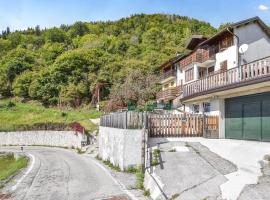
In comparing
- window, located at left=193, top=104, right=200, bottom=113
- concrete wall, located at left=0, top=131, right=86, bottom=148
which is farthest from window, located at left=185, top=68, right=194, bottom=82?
concrete wall, located at left=0, top=131, right=86, bottom=148

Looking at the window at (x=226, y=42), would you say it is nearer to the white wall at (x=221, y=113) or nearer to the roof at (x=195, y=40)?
the roof at (x=195, y=40)

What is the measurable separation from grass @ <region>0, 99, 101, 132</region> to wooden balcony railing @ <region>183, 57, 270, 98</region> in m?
23.1

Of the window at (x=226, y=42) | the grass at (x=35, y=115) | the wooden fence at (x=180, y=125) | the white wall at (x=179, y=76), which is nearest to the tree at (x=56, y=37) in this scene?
the grass at (x=35, y=115)

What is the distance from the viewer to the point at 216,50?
108 ft

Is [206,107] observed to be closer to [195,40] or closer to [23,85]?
[195,40]

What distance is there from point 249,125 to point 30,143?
39748 mm

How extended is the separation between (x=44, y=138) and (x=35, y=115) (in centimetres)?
1237

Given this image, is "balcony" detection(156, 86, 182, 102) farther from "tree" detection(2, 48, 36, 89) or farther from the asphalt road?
"tree" detection(2, 48, 36, 89)

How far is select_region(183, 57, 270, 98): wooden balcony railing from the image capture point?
18438 millimetres

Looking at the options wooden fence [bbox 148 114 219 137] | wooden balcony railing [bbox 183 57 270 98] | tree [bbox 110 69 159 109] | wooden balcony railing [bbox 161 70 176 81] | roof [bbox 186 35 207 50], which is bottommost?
wooden fence [bbox 148 114 219 137]

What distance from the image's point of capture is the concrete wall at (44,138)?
4491 cm

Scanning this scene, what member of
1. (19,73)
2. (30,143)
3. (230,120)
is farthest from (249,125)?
(19,73)

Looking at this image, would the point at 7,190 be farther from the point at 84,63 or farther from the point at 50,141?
the point at 84,63

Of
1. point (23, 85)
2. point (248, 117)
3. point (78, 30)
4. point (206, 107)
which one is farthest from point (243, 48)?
point (78, 30)
